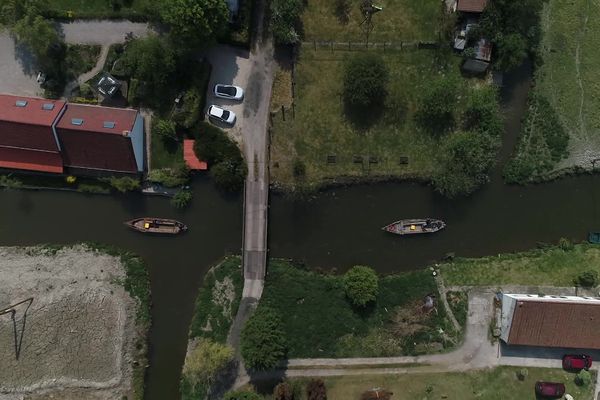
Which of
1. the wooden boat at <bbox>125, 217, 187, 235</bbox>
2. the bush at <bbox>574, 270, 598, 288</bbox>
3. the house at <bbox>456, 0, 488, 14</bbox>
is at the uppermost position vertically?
the house at <bbox>456, 0, 488, 14</bbox>

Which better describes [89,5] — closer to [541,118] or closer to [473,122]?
[473,122]

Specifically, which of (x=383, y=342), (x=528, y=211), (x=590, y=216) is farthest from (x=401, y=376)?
(x=590, y=216)

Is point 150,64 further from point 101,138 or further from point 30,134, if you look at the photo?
point 30,134

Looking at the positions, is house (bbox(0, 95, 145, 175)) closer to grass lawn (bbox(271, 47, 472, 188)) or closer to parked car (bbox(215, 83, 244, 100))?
parked car (bbox(215, 83, 244, 100))

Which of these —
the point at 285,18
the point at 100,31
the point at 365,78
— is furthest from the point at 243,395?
the point at 100,31

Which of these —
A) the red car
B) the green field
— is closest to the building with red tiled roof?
the green field
